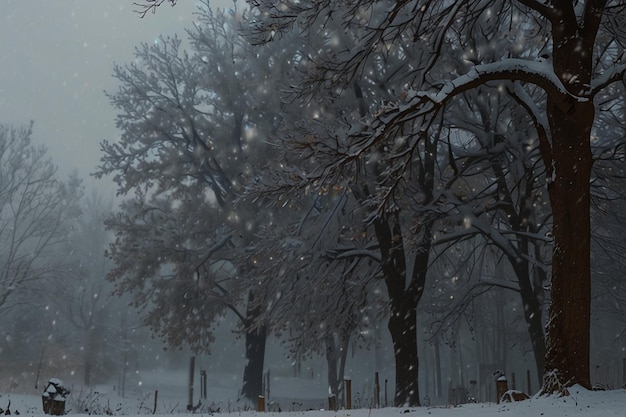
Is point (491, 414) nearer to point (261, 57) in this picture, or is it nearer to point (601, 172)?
point (601, 172)

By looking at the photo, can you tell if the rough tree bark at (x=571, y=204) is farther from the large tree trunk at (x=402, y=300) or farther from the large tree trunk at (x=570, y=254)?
the large tree trunk at (x=402, y=300)

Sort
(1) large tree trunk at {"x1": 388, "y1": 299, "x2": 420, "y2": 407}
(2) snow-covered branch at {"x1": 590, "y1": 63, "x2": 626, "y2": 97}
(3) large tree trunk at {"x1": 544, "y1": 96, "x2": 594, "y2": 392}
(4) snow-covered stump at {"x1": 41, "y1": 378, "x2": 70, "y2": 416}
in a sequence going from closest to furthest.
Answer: (3) large tree trunk at {"x1": 544, "y1": 96, "x2": 594, "y2": 392}
(2) snow-covered branch at {"x1": 590, "y1": 63, "x2": 626, "y2": 97}
(4) snow-covered stump at {"x1": 41, "y1": 378, "x2": 70, "y2": 416}
(1) large tree trunk at {"x1": 388, "y1": 299, "x2": 420, "y2": 407}

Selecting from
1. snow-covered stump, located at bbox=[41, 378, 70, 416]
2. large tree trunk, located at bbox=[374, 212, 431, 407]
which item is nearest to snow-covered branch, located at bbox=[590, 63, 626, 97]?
large tree trunk, located at bbox=[374, 212, 431, 407]

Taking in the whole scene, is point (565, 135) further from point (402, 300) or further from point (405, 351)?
point (405, 351)

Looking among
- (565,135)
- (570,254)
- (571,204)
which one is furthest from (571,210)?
(565,135)

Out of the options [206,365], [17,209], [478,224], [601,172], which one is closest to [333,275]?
[478,224]

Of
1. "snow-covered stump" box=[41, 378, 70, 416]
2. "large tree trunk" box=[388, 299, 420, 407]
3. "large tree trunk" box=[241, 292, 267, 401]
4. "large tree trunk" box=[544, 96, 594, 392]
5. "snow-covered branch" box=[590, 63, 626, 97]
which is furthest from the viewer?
"large tree trunk" box=[241, 292, 267, 401]

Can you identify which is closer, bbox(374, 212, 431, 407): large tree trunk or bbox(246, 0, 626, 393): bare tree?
bbox(246, 0, 626, 393): bare tree

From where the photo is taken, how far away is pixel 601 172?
14.3 m

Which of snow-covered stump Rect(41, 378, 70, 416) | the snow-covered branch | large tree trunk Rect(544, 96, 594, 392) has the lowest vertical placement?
snow-covered stump Rect(41, 378, 70, 416)

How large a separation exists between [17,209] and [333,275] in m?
23.6

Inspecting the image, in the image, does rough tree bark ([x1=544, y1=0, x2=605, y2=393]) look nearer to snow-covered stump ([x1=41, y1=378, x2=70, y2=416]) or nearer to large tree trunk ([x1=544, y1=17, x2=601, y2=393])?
large tree trunk ([x1=544, y1=17, x2=601, y2=393])

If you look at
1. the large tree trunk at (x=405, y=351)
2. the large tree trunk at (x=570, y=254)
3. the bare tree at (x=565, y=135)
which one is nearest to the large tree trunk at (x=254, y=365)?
the large tree trunk at (x=405, y=351)

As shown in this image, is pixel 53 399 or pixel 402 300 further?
pixel 402 300
